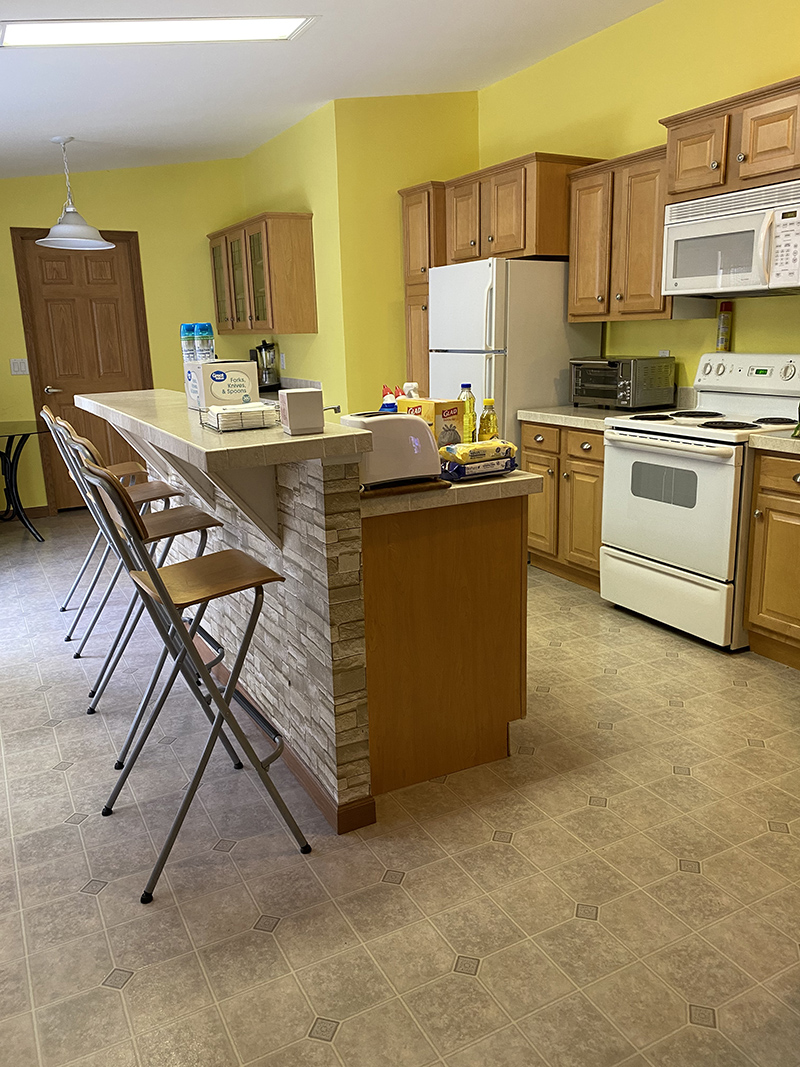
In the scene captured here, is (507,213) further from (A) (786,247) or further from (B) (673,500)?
(B) (673,500)

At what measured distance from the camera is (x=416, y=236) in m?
5.34

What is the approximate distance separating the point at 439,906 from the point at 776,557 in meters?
2.04

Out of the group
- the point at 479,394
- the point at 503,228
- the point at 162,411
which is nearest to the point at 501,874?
the point at 162,411

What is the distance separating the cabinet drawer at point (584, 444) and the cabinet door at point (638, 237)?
25.9 inches

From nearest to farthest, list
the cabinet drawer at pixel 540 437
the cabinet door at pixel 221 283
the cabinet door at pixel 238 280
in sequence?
the cabinet drawer at pixel 540 437
the cabinet door at pixel 238 280
the cabinet door at pixel 221 283

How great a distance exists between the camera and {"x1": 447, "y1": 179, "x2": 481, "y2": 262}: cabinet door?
4871 mm

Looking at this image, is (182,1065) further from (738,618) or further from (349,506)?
(738,618)

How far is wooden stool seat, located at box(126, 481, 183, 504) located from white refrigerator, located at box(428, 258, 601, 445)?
1757mm

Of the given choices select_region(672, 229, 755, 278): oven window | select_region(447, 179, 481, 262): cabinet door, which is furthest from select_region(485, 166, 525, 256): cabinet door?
select_region(672, 229, 755, 278): oven window

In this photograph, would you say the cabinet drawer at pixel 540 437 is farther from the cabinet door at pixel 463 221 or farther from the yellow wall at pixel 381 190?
the yellow wall at pixel 381 190

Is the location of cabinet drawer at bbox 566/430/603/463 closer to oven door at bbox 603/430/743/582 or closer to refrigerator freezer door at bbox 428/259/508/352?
oven door at bbox 603/430/743/582

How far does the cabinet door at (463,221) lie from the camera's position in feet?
16.0

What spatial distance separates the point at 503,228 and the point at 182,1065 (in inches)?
166

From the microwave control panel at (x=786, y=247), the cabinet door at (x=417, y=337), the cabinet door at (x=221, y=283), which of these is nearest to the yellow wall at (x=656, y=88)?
the microwave control panel at (x=786, y=247)
